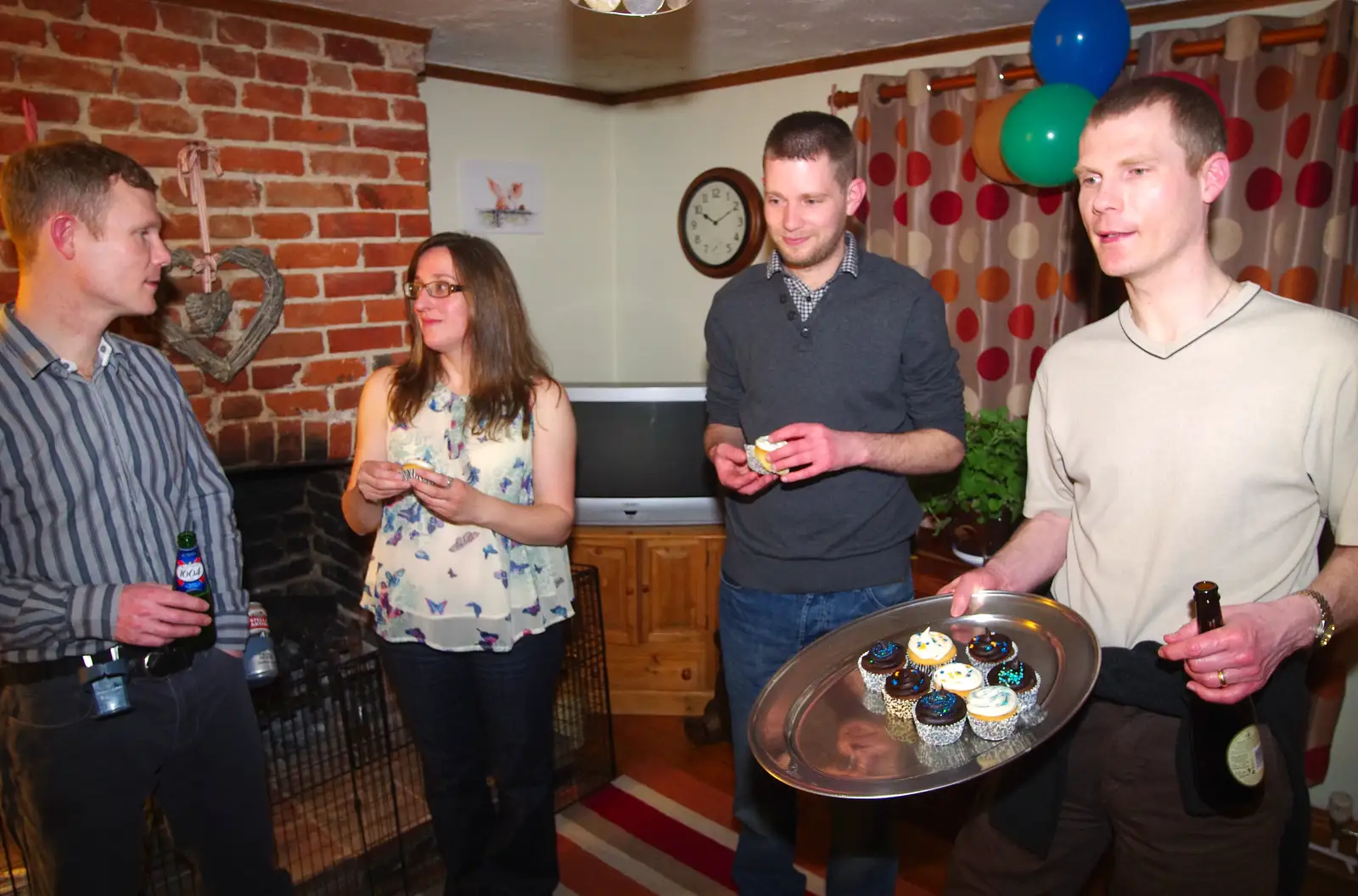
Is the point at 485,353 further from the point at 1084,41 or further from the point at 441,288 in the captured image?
the point at 1084,41

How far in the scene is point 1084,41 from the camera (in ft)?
8.30

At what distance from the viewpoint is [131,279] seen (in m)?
1.77

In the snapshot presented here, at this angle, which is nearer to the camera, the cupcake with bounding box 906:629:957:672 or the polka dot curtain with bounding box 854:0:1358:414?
the cupcake with bounding box 906:629:957:672

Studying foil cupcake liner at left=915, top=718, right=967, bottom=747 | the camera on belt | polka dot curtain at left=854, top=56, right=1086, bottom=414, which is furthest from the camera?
polka dot curtain at left=854, top=56, right=1086, bottom=414

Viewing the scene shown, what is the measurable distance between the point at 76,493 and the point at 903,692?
152cm

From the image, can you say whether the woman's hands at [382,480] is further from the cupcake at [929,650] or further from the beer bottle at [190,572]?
the cupcake at [929,650]

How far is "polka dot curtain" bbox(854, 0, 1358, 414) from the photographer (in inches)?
98.6

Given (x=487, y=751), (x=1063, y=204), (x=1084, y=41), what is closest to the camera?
(x=487, y=751)

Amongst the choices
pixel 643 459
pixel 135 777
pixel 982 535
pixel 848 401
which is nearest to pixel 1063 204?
pixel 982 535

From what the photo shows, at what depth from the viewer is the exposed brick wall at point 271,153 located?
99.0 inches

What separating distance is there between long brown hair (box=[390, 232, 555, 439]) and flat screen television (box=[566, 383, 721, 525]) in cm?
153

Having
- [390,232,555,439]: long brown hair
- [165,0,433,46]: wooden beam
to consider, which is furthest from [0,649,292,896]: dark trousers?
[165,0,433,46]: wooden beam

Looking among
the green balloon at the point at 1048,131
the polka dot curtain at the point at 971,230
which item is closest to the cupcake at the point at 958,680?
the green balloon at the point at 1048,131

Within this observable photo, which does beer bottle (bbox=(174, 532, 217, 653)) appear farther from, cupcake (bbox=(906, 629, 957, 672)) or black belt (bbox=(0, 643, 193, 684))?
cupcake (bbox=(906, 629, 957, 672))
